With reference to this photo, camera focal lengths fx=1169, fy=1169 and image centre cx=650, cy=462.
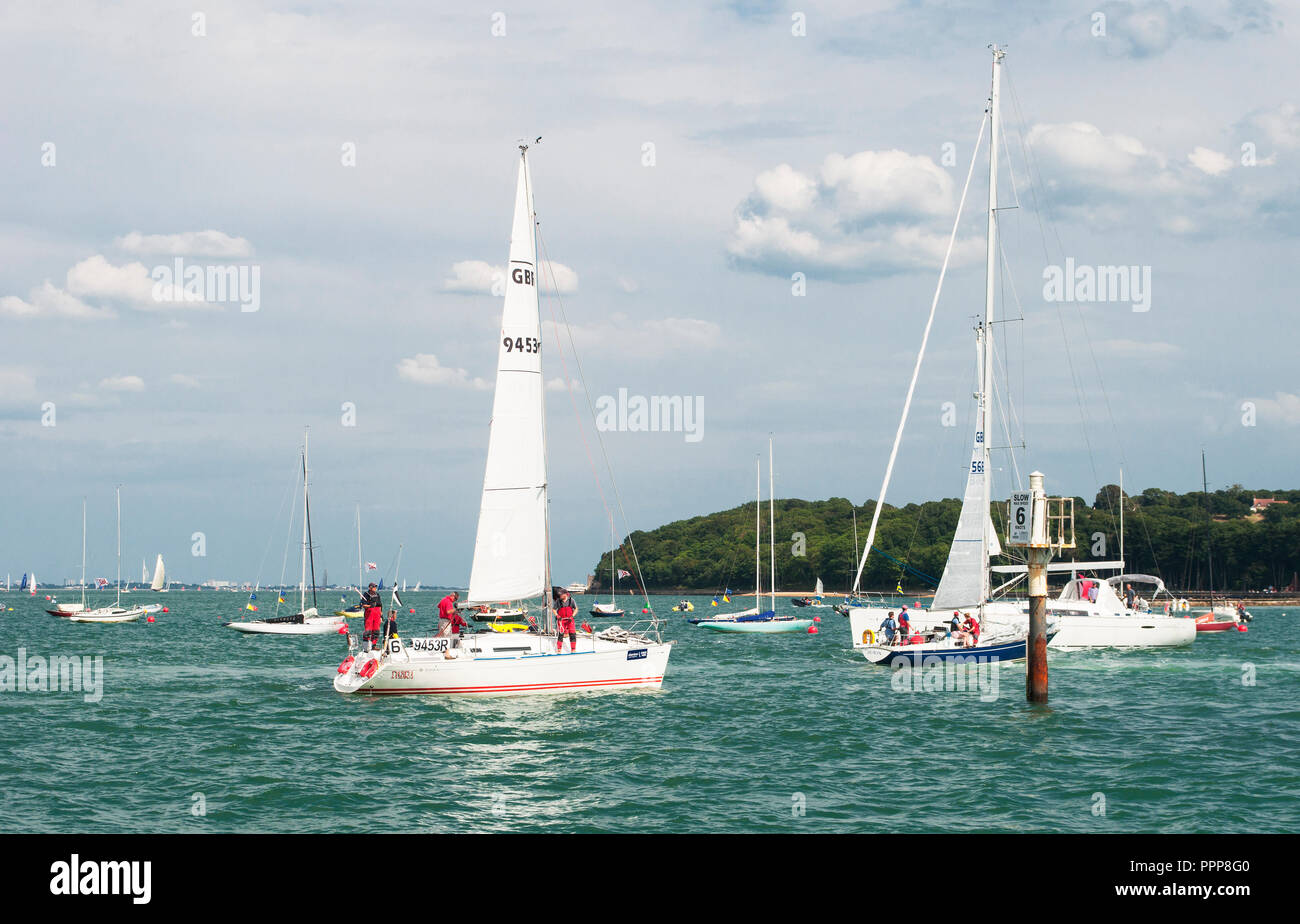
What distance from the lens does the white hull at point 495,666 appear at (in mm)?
30891

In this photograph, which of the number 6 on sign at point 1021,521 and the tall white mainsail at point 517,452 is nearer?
the number 6 on sign at point 1021,521

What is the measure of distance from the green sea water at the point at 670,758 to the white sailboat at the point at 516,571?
0.67m

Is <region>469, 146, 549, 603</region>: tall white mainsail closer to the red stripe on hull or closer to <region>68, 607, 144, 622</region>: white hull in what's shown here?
the red stripe on hull

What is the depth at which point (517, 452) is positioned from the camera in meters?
32.1

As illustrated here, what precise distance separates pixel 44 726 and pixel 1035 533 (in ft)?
82.4

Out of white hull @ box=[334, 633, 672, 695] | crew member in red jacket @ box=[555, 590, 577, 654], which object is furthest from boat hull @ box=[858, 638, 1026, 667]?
crew member in red jacket @ box=[555, 590, 577, 654]

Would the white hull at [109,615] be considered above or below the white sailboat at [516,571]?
below

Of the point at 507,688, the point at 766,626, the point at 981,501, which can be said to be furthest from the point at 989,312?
the point at 766,626

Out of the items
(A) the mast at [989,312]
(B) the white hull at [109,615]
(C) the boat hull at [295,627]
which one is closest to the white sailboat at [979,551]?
(A) the mast at [989,312]

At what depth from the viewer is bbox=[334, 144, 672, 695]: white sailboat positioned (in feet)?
102

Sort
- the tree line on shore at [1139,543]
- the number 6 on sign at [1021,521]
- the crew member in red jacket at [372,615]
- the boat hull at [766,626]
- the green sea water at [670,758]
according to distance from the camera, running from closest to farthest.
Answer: the green sea water at [670,758]
the number 6 on sign at [1021,521]
the crew member in red jacket at [372,615]
the boat hull at [766,626]
the tree line on shore at [1139,543]

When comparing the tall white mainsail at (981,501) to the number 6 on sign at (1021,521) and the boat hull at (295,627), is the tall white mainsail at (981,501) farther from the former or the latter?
the boat hull at (295,627)

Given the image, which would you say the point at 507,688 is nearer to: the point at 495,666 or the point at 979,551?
the point at 495,666
